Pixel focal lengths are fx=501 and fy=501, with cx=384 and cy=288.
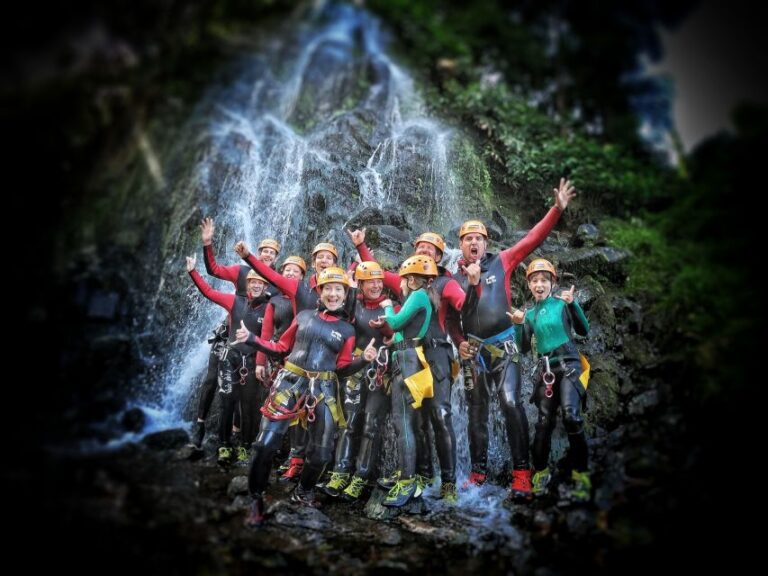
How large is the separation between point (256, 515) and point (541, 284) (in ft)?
14.9

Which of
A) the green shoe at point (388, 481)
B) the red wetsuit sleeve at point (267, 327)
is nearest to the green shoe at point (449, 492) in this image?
the green shoe at point (388, 481)

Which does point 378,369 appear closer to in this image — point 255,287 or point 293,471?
point 293,471

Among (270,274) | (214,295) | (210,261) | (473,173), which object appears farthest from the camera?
(473,173)

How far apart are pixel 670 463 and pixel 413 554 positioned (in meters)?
3.06

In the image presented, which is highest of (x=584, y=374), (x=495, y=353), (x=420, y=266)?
(x=420, y=266)

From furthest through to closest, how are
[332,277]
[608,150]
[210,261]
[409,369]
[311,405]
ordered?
[608,150] < [210,261] < [332,277] < [409,369] < [311,405]

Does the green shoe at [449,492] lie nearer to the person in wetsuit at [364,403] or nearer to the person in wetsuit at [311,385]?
the person in wetsuit at [364,403]

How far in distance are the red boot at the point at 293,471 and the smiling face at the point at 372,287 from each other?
8.48 ft

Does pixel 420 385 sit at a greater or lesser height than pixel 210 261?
lesser

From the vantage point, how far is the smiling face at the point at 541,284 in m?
6.64

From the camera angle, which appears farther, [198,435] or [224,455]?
[198,435]

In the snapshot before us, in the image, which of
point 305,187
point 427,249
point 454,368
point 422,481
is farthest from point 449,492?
point 305,187

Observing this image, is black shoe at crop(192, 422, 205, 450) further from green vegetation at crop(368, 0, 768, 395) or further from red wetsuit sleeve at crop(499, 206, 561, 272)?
green vegetation at crop(368, 0, 768, 395)

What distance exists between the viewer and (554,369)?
249 inches
